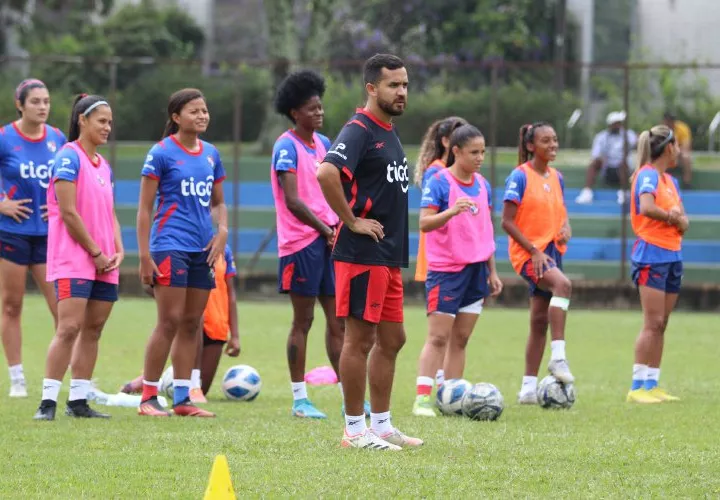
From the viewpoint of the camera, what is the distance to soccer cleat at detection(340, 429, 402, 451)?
805cm

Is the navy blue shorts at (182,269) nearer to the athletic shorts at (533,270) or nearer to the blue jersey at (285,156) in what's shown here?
the blue jersey at (285,156)

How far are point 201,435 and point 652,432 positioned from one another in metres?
2.86

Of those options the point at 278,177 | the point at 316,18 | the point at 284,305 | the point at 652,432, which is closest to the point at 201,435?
the point at 278,177

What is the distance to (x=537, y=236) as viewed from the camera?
11320 mm

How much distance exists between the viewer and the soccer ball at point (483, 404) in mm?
9727

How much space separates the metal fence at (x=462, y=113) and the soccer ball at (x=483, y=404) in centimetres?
1198

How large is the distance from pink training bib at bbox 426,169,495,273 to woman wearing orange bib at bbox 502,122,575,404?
59 centimetres

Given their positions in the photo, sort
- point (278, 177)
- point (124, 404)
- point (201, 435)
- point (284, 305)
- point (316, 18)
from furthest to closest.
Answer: point (316, 18) → point (284, 305) → point (124, 404) → point (278, 177) → point (201, 435)

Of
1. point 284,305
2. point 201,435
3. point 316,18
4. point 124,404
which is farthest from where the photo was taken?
point 316,18

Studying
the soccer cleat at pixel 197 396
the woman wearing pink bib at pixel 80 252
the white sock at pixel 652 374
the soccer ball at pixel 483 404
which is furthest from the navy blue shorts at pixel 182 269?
the white sock at pixel 652 374

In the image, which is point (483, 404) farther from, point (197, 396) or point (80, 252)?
point (80, 252)

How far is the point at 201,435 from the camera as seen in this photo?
8.64 metres

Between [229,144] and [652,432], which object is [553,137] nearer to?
[652,432]

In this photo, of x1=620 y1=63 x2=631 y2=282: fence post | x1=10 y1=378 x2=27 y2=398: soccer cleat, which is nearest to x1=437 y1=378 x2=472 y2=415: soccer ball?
x1=10 y1=378 x2=27 y2=398: soccer cleat
